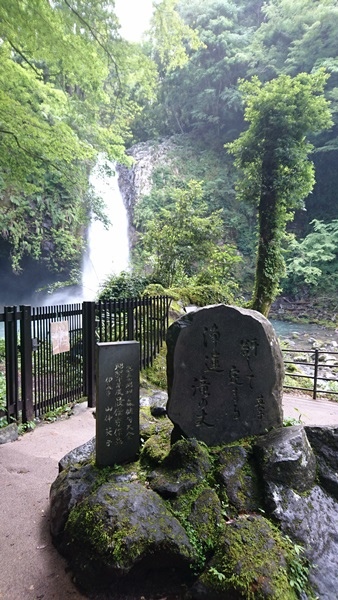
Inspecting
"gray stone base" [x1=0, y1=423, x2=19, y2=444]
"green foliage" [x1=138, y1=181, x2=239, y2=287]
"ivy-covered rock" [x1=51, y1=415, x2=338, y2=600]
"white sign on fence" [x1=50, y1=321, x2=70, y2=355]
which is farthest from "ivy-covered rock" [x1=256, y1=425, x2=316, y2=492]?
"green foliage" [x1=138, y1=181, x2=239, y2=287]

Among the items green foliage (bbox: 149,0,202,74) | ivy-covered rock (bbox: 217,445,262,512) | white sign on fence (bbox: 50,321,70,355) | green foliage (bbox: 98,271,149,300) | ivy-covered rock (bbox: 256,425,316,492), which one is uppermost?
green foliage (bbox: 149,0,202,74)

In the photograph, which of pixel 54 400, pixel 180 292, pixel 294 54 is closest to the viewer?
pixel 54 400

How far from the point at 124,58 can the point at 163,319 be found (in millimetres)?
6281

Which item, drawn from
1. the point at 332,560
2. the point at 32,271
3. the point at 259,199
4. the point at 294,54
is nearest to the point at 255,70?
the point at 294,54

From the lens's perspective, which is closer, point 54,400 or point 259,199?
point 54,400

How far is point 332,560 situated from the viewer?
231 cm

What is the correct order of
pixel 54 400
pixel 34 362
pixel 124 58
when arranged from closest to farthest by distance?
pixel 34 362 → pixel 54 400 → pixel 124 58

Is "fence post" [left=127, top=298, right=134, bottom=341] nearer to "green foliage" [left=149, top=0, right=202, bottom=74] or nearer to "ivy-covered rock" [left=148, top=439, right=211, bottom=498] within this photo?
"ivy-covered rock" [left=148, top=439, right=211, bottom=498]

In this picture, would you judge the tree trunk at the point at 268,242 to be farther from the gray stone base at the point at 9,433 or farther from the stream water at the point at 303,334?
the gray stone base at the point at 9,433

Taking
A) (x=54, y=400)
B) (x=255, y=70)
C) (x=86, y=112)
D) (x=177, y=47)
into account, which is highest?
(x=255, y=70)

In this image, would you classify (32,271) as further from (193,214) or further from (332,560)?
(332,560)

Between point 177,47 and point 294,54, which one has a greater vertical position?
point 294,54

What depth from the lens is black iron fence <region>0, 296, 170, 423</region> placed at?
15.5ft

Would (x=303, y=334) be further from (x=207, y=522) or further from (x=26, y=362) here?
(x=207, y=522)
